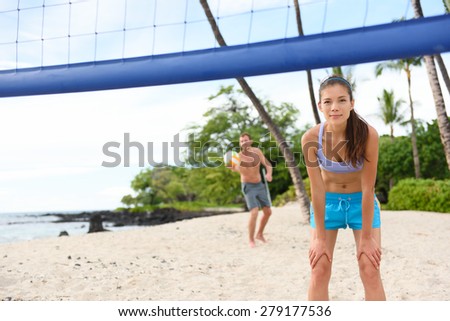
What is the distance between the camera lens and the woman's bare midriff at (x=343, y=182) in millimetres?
2492

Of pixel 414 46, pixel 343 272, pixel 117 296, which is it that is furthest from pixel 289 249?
pixel 414 46

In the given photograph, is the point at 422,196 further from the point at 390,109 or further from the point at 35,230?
the point at 35,230

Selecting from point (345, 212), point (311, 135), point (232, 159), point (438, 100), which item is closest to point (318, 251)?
point (345, 212)

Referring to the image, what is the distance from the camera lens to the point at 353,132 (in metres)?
2.38

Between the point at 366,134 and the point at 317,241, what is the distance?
0.56 metres

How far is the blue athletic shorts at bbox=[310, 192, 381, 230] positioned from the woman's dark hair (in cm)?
20

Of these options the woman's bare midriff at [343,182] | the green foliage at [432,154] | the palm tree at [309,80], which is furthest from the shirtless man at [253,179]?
the green foliage at [432,154]

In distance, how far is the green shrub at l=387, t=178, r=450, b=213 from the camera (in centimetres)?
1254

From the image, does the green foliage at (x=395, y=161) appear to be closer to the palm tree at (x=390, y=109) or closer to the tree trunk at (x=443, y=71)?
the palm tree at (x=390, y=109)

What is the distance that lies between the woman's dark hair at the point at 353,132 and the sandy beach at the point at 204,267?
2.11m

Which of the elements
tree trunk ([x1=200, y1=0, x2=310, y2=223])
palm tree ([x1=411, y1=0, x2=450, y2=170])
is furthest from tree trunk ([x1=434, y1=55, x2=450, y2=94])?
tree trunk ([x1=200, y1=0, x2=310, y2=223])

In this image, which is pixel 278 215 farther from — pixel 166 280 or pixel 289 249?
pixel 166 280

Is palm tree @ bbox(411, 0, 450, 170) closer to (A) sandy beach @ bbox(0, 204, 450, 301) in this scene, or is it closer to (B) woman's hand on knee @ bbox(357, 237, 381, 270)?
(A) sandy beach @ bbox(0, 204, 450, 301)

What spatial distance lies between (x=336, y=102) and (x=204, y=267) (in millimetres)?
3489
